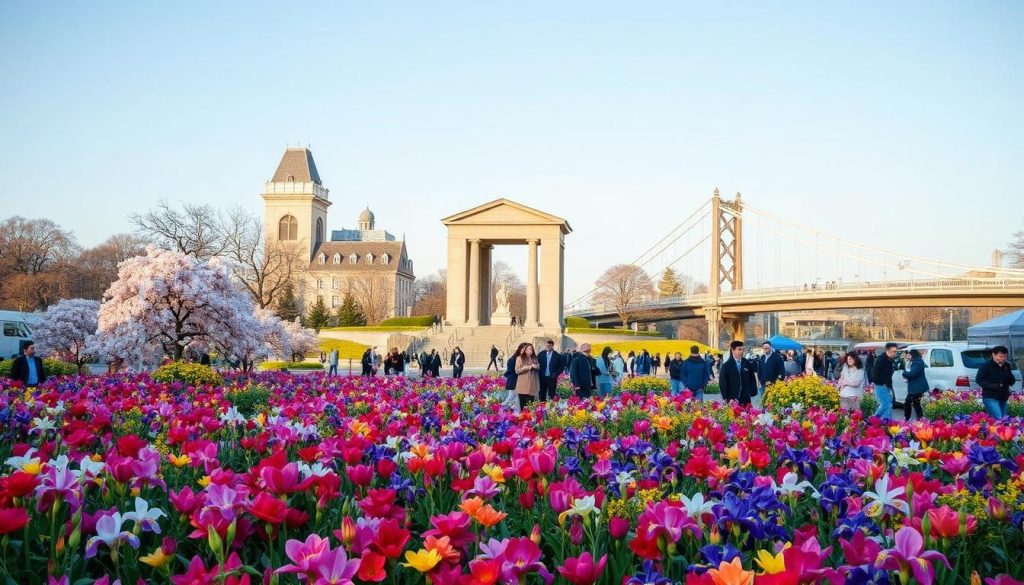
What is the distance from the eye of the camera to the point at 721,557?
294cm

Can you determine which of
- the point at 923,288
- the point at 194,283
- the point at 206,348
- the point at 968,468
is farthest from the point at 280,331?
the point at 923,288

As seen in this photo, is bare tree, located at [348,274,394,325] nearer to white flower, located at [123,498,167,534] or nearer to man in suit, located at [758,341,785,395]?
man in suit, located at [758,341,785,395]

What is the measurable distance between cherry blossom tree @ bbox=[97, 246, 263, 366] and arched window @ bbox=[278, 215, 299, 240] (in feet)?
285

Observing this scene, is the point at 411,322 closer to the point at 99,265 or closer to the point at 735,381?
the point at 99,265

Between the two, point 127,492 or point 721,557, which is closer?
point 721,557

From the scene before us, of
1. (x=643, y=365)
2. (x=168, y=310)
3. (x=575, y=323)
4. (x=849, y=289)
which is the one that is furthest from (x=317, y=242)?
(x=168, y=310)

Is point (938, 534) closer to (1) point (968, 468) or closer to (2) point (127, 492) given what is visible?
(1) point (968, 468)

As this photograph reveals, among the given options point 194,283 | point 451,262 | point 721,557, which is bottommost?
point 721,557

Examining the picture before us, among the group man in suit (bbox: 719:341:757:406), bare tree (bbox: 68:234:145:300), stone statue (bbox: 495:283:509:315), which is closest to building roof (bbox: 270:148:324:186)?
bare tree (bbox: 68:234:145:300)

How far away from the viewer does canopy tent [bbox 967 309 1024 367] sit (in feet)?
81.7

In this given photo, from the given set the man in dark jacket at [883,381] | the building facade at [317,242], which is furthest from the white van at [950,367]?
the building facade at [317,242]

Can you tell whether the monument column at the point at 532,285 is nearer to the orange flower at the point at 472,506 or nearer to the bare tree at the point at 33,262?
the bare tree at the point at 33,262

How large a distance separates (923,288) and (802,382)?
51.5m

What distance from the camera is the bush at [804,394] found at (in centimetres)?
1328
